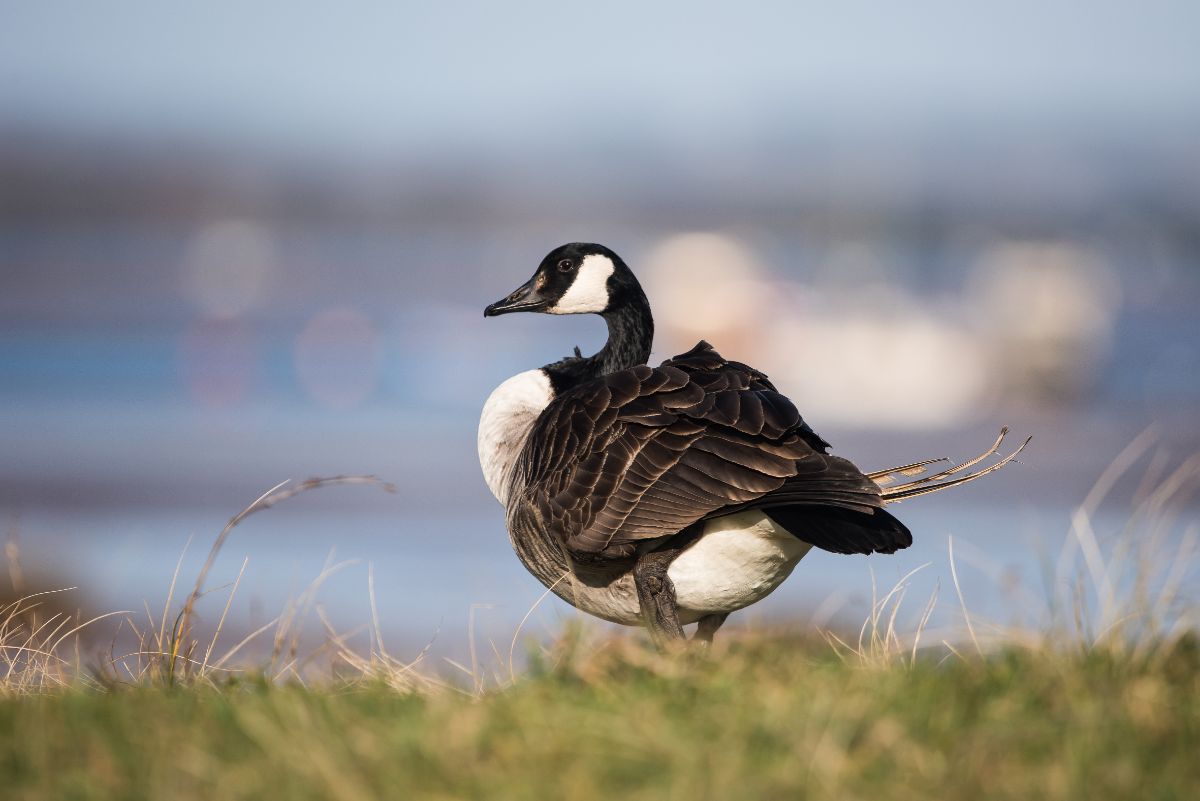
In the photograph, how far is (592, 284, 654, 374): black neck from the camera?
608 centimetres

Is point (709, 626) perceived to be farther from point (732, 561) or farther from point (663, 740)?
point (663, 740)

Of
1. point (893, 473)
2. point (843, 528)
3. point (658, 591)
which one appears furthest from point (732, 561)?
point (893, 473)

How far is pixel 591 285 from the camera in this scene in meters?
6.12

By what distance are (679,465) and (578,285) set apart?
1.85 metres

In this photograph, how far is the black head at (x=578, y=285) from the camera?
6.09m

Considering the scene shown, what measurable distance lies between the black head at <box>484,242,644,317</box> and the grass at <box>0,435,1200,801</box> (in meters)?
2.57

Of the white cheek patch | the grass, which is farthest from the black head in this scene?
the grass

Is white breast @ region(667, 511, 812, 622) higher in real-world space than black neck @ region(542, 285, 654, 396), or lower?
lower

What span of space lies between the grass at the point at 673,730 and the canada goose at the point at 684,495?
639 mm

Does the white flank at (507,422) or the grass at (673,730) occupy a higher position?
the white flank at (507,422)

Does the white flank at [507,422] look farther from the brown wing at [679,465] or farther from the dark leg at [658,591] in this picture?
the dark leg at [658,591]

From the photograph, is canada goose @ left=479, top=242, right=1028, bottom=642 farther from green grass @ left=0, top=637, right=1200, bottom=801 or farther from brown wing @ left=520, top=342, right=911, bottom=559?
green grass @ left=0, top=637, right=1200, bottom=801

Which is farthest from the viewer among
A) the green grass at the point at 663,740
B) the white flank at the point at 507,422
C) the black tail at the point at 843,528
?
the white flank at the point at 507,422

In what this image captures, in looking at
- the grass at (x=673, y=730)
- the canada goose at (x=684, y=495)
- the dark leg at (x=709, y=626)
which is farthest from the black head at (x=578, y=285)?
the grass at (x=673, y=730)
